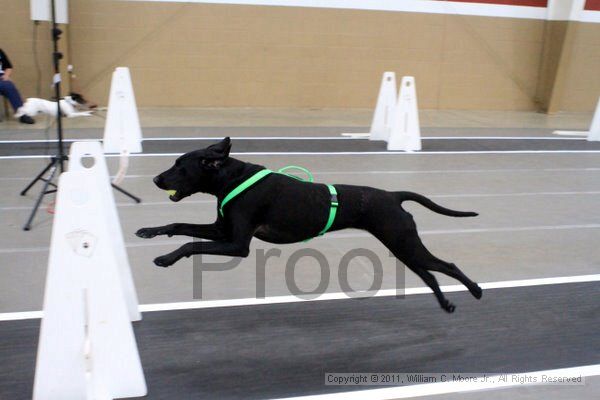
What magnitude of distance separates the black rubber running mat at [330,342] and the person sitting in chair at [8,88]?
7500mm

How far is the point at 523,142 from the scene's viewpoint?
35.2ft

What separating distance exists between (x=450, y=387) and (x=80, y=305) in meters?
1.94

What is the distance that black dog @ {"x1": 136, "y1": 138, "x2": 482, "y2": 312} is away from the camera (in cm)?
328

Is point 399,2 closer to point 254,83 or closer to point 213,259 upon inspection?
point 254,83

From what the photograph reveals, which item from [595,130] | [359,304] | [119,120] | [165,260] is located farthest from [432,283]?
[595,130]

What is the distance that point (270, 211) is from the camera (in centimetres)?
338

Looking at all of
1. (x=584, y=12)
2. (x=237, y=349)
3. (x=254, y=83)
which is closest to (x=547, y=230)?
(x=237, y=349)

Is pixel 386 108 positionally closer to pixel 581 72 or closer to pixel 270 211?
pixel 270 211

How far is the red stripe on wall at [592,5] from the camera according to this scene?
14.1m

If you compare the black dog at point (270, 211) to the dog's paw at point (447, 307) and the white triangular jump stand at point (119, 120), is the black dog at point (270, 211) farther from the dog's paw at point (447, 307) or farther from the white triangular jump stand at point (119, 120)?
Result: the white triangular jump stand at point (119, 120)

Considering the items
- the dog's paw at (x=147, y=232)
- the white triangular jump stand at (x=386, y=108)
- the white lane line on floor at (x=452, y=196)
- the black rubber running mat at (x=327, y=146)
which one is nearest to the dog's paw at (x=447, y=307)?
the dog's paw at (x=147, y=232)

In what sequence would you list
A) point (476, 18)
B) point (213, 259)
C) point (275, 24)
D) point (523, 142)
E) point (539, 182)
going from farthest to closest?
point (476, 18)
point (275, 24)
point (523, 142)
point (539, 182)
point (213, 259)

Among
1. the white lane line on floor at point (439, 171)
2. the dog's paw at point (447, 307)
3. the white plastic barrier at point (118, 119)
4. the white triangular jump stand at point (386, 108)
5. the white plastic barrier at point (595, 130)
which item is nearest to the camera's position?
the dog's paw at point (447, 307)

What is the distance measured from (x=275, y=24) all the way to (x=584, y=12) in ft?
24.6
